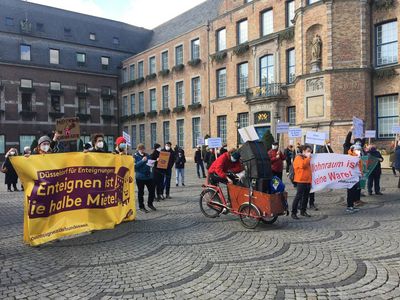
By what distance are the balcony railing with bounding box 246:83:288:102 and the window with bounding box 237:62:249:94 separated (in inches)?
55.0

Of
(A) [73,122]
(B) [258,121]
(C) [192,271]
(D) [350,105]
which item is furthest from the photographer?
(B) [258,121]

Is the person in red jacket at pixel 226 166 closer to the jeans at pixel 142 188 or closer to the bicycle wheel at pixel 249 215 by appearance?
the bicycle wheel at pixel 249 215

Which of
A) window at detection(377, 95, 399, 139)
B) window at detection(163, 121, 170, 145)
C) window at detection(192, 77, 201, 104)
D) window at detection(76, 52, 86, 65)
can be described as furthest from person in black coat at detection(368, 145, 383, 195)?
window at detection(76, 52, 86, 65)

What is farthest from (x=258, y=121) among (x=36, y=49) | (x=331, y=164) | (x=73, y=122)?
(x=36, y=49)

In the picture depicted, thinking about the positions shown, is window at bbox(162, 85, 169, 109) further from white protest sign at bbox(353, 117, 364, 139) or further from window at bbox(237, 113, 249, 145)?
white protest sign at bbox(353, 117, 364, 139)

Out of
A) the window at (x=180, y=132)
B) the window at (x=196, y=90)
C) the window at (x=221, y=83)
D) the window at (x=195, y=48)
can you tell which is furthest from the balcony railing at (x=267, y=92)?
the window at (x=180, y=132)

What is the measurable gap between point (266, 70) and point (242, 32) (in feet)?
15.1

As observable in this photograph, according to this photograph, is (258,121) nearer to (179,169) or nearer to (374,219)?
(179,169)

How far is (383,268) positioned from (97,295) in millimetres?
3834

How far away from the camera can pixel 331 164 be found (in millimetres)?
9227

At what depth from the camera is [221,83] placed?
33.0 metres

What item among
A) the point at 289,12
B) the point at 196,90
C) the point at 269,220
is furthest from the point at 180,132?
the point at 269,220

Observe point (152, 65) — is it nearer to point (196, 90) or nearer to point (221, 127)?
point (196, 90)

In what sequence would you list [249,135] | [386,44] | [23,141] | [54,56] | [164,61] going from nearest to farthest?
1. [249,135]
2. [386,44]
3. [23,141]
4. [164,61]
5. [54,56]
